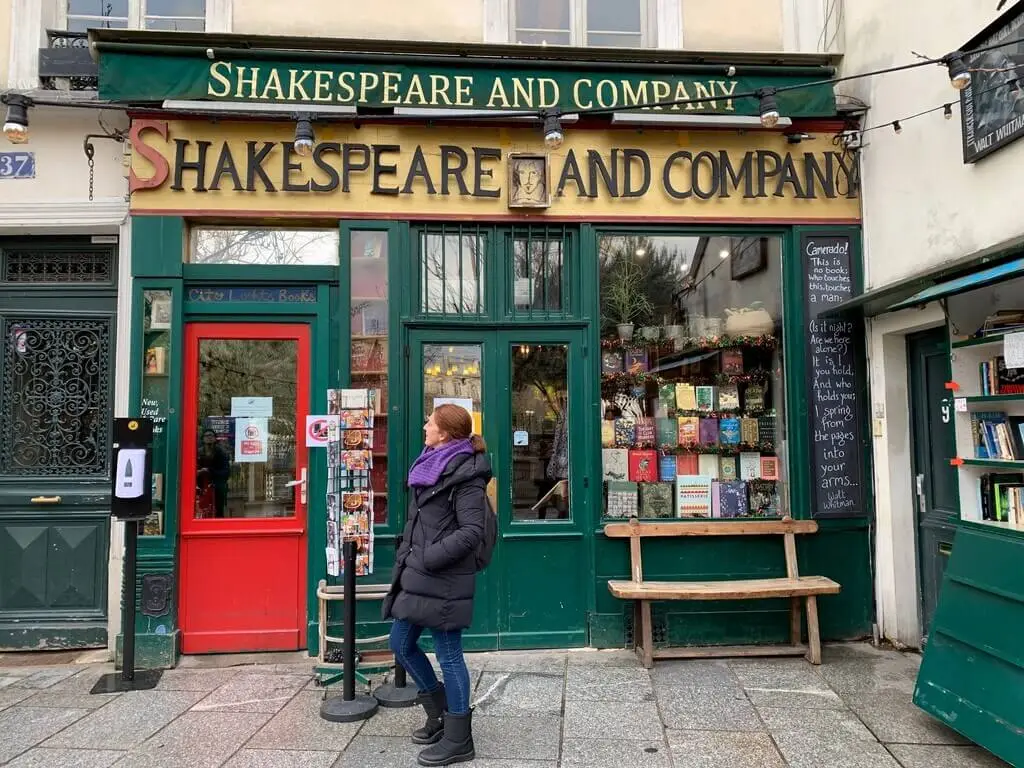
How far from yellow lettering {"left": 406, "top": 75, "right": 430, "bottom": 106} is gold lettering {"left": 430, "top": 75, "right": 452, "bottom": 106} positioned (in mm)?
60

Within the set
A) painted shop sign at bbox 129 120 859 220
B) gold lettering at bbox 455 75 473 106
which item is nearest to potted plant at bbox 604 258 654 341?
painted shop sign at bbox 129 120 859 220

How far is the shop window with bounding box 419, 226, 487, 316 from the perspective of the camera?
543cm

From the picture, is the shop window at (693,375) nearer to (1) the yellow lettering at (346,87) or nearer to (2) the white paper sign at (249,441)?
(1) the yellow lettering at (346,87)

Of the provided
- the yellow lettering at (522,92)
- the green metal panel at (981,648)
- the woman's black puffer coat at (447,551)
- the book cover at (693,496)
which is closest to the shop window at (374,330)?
the yellow lettering at (522,92)

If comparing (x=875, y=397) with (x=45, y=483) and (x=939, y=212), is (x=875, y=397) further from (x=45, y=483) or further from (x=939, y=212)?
(x=45, y=483)

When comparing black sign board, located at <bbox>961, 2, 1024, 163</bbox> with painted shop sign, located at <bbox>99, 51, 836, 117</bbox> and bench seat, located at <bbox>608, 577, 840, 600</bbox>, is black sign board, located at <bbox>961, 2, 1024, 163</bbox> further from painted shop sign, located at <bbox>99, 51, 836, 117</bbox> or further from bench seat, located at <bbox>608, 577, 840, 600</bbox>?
bench seat, located at <bbox>608, 577, 840, 600</bbox>

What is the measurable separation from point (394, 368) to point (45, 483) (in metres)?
2.97

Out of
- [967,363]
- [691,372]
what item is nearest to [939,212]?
[967,363]

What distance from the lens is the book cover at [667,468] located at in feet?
18.4

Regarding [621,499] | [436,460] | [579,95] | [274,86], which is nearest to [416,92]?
[274,86]

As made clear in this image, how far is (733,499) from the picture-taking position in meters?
5.58

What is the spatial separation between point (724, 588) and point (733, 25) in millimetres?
4678

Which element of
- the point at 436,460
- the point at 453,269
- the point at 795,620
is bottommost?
the point at 795,620

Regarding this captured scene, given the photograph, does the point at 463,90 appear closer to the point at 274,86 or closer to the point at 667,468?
the point at 274,86
